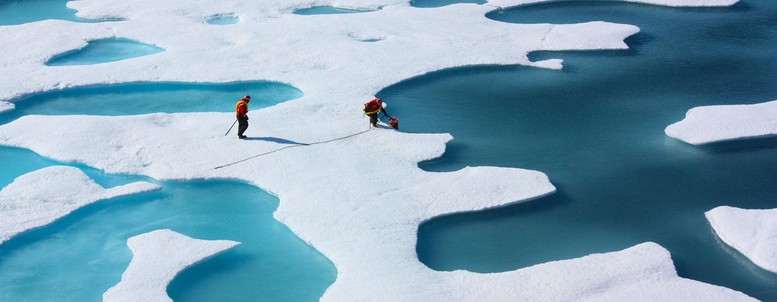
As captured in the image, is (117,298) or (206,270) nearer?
(117,298)

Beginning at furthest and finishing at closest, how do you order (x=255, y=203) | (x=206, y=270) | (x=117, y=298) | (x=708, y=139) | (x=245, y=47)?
1. (x=245, y=47)
2. (x=708, y=139)
3. (x=255, y=203)
4. (x=206, y=270)
5. (x=117, y=298)

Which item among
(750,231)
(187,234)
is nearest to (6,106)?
(187,234)

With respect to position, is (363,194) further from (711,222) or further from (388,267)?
(711,222)

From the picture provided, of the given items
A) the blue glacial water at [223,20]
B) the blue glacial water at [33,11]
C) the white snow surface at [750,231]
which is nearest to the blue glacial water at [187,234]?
the white snow surface at [750,231]

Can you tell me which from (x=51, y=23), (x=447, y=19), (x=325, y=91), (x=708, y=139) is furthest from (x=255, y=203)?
(x=51, y=23)

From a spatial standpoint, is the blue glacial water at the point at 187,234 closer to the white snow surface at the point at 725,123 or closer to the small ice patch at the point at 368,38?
the white snow surface at the point at 725,123

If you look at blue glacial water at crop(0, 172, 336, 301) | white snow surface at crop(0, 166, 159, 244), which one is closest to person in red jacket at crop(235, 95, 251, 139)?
blue glacial water at crop(0, 172, 336, 301)

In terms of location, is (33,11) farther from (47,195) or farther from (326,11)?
(47,195)
